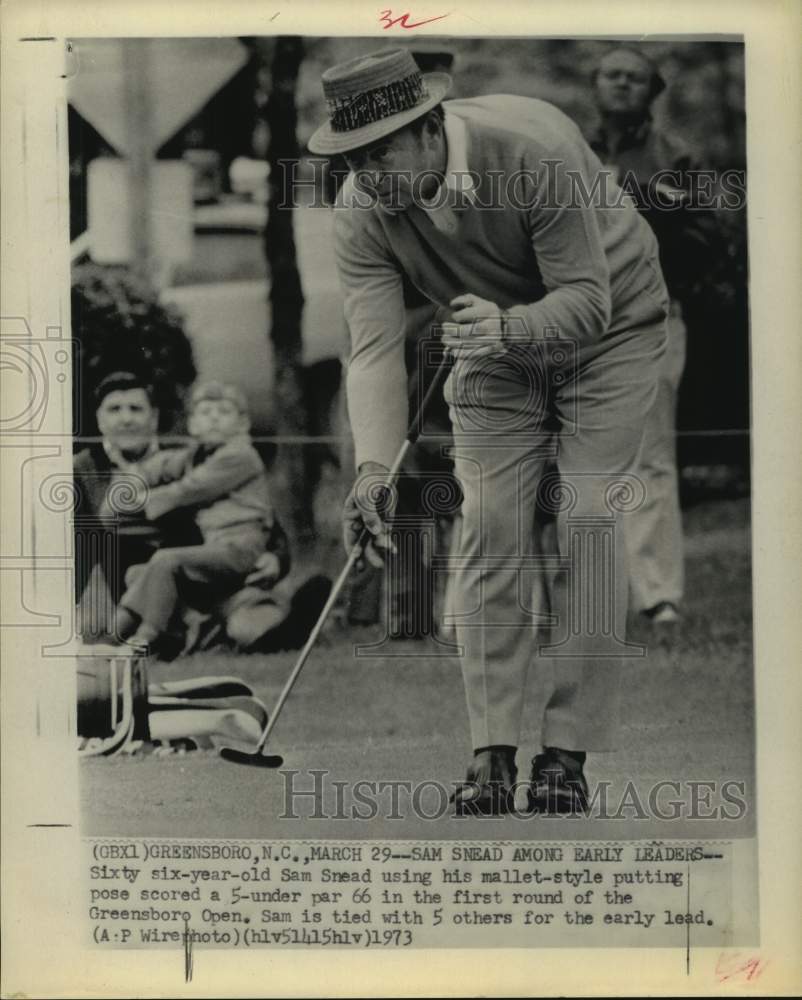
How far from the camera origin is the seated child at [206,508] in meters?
4.77

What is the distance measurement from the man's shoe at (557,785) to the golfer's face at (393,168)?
6.19 ft

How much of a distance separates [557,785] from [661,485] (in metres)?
1.05

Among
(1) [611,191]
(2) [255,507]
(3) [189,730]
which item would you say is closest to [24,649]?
(3) [189,730]

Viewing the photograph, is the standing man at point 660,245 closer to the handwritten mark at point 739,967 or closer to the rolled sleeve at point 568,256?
the rolled sleeve at point 568,256

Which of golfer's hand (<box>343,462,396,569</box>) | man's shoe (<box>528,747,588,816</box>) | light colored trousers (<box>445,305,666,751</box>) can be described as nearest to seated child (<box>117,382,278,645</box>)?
golfer's hand (<box>343,462,396,569</box>)

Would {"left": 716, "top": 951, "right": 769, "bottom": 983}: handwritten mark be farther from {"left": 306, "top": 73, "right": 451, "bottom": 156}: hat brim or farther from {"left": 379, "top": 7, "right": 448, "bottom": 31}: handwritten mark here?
{"left": 379, "top": 7, "right": 448, "bottom": 31}: handwritten mark

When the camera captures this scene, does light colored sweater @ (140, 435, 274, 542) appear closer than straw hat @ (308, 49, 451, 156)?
No

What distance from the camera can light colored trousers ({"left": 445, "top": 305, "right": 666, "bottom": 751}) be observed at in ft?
15.5

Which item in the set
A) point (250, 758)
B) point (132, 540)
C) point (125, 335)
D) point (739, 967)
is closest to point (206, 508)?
point (132, 540)

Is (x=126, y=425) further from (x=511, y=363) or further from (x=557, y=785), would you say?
(x=557, y=785)

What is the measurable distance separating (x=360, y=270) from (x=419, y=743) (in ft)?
5.17

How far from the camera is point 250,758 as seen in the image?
4.76m

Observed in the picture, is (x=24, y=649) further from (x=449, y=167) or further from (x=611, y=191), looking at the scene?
(x=611, y=191)

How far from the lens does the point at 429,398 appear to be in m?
4.76
